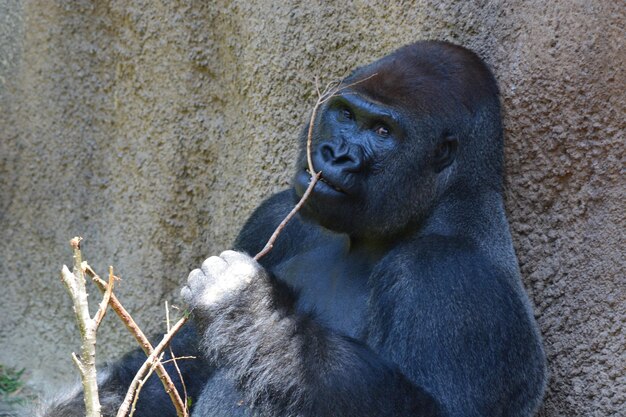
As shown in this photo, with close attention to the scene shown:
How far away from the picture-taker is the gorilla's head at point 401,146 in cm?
337

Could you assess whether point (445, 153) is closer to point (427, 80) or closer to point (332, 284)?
point (427, 80)

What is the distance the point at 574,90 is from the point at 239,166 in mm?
1944

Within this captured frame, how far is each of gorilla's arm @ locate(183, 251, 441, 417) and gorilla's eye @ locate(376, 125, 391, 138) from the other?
26.5 inches

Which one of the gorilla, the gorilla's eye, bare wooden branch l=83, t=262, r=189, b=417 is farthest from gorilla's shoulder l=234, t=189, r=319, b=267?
bare wooden branch l=83, t=262, r=189, b=417

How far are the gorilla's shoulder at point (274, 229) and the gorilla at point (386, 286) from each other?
0.06 feet

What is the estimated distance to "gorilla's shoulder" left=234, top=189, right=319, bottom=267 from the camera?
12.9ft

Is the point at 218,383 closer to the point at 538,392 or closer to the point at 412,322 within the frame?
the point at 412,322

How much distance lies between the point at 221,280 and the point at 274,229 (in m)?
0.87

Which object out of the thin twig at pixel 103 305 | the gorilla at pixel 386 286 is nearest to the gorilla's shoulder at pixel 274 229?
the gorilla at pixel 386 286

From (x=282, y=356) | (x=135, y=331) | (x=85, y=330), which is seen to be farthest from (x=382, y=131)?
(x=85, y=330)

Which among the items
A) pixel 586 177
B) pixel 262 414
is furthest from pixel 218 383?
pixel 586 177

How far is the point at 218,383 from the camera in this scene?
136 inches

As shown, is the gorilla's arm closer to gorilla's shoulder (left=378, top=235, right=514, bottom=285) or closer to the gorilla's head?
gorilla's shoulder (left=378, top=235, right=514, bottom=285)

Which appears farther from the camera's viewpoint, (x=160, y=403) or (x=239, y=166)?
(x=239, y=166)
